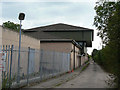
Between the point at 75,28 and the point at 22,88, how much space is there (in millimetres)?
32380

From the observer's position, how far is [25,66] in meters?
9.40

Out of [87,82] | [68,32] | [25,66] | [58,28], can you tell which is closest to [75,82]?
[87,82]

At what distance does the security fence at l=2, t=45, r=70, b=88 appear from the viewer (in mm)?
7477

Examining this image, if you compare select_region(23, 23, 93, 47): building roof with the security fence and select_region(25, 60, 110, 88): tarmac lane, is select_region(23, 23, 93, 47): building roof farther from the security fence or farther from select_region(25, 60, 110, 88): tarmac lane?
the security fence

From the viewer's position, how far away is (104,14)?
1409cm

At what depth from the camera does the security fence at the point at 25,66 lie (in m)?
7.48

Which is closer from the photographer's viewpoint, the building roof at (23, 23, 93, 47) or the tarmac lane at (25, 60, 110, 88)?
the tarmac lane at (25, 60, 110, 88)

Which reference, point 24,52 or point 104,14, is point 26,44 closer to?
point 24,52

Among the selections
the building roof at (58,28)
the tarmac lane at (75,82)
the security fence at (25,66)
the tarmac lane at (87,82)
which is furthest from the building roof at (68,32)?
the security fence at (25,66)

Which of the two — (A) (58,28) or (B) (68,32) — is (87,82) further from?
(A) (58,28)

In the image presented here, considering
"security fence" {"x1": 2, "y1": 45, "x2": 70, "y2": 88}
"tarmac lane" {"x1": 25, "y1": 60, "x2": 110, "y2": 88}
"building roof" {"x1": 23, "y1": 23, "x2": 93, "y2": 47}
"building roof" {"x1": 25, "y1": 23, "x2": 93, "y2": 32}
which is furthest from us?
"building roof" {"x1": 25, "y1": 23, "x2": 93, "y2": 32}

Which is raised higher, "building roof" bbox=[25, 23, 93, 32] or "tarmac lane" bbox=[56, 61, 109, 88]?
"building roof" bbox=[25, 23, 93, 32]

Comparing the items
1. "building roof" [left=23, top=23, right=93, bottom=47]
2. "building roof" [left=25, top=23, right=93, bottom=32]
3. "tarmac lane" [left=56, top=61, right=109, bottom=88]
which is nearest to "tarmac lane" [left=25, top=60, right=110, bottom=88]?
"tarmac lane" [left=56, top=61, right=109, bottom=88]

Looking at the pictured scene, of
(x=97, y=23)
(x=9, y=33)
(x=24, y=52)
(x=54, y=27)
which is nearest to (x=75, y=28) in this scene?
(x=54, y=27)
